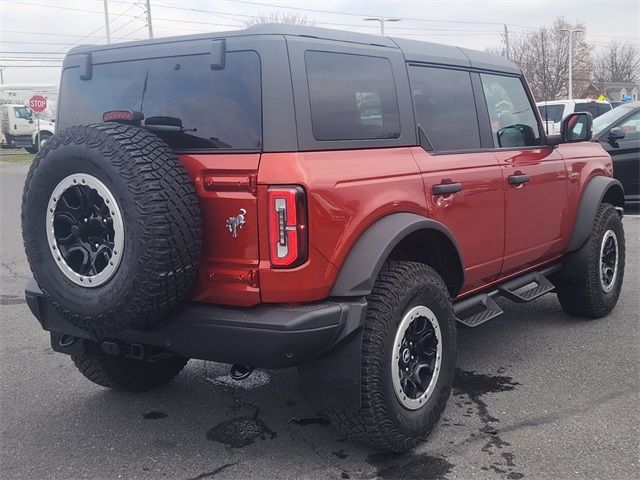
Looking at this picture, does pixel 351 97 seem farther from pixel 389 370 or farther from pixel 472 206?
pixel 389 370

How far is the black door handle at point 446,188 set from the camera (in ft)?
12.5

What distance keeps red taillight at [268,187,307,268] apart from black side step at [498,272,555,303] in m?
2.11

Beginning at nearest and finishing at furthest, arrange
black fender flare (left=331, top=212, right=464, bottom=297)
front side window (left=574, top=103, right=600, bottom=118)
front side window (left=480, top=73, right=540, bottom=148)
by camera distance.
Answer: black fender flare (left=331, top=212, right=464, bottom=297) → front side window (left=480, top=73, right=540, bottom=148) → front side window (left=574, top=103, right=600, bottom=118)

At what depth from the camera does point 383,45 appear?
152 inches

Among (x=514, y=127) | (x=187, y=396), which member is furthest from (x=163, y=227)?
(x=514, y=127)

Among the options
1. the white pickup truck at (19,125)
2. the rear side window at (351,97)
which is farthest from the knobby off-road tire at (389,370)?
the white pickup truck at (19,125)

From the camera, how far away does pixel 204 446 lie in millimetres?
3627

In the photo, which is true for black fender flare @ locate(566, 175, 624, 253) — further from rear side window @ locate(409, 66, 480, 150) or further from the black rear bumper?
the black rear bumper

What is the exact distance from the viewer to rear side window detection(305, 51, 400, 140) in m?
3.32

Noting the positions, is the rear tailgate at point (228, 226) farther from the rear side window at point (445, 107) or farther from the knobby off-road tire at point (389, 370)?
the rear side window at point (445, 107)

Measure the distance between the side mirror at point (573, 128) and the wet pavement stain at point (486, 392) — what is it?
1833 millimetres

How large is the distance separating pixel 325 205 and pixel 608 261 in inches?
139

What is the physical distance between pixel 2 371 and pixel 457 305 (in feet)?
9.88

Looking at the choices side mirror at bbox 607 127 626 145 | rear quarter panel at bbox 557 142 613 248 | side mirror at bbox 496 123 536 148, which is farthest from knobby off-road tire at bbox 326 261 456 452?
side mirror at bbox 607 127 626 145
